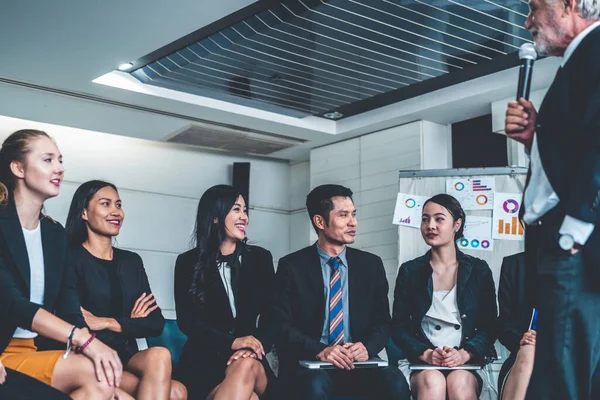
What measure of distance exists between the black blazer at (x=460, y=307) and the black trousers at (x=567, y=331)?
6.08 feet

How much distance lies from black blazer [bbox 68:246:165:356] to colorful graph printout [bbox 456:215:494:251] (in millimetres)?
2230

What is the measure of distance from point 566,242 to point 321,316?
82.4 inches

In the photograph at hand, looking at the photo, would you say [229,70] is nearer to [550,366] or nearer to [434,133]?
[434,133]

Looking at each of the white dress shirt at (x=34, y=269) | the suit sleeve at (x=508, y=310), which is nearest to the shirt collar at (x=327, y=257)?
the suit sleeve at (x=508, y=310)

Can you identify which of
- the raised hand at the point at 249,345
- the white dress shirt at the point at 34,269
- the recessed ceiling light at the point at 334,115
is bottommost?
the raised hand at the point at 249,345

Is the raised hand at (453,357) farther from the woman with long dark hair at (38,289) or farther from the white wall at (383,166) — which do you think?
the white wall at (383,166)

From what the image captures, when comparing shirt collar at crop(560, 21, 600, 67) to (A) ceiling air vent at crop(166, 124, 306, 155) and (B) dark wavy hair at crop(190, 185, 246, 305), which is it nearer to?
(B) dark wavy hair at crop(190, 185, 246, 305)

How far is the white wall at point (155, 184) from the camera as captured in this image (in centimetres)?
641

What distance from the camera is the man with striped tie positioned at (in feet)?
11.6

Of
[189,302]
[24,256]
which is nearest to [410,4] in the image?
[189,302]

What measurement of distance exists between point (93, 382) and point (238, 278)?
1.50m

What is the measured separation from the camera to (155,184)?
22.5 feet

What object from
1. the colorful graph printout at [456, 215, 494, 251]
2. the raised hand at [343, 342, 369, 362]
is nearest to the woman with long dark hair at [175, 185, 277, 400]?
the raised hand at [343, 342, 369, 362]

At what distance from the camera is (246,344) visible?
11.7 ft
